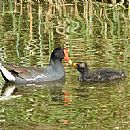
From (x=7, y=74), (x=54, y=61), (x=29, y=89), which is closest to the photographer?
(x=29, y=89)

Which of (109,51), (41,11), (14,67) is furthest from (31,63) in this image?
(41,11)

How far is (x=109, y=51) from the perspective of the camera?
531 inches

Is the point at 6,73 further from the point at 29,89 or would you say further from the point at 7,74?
the point at 29,89

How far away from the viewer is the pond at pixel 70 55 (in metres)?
9.17

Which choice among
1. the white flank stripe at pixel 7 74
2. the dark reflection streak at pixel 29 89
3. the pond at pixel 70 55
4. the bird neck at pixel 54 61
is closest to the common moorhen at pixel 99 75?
the pond at pixel 70 55

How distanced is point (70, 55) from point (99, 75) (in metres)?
1.65

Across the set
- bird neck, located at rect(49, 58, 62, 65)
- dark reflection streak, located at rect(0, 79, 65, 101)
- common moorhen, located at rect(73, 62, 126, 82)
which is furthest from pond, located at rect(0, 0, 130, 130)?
bird neck, located at rect(49, 58, 62, 65)

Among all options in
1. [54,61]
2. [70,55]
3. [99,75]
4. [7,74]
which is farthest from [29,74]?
[70,55]

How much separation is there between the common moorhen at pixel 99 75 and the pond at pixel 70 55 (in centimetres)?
11

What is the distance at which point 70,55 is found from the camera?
→ 1324 centimetres

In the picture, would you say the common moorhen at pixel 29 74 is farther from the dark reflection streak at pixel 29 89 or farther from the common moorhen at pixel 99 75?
the common moorhen at pixel 99 75

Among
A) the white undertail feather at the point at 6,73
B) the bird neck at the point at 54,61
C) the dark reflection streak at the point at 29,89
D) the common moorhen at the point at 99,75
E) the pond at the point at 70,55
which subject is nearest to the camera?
the pond at the point at 70,55

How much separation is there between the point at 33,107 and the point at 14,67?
2.16 m

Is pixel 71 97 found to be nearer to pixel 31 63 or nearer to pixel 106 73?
pixel 106 73
